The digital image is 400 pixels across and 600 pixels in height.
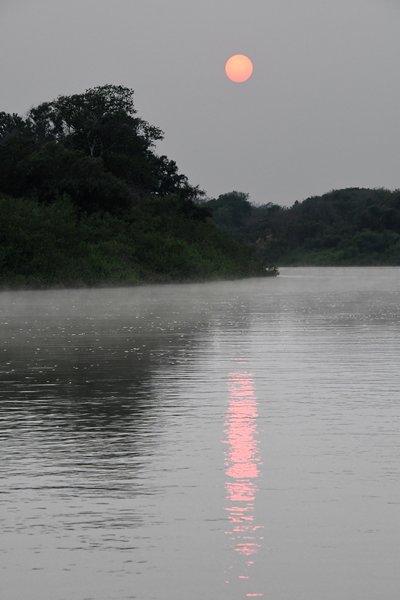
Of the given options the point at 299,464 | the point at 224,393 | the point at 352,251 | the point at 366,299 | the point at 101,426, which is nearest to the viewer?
the point at 299,464

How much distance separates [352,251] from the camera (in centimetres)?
19638

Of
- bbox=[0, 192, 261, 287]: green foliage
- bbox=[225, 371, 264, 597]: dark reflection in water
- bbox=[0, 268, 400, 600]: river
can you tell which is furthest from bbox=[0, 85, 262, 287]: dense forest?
bbox=[225, 371, 264, 597]: dark reflection in water

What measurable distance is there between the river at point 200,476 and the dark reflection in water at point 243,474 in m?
0.02

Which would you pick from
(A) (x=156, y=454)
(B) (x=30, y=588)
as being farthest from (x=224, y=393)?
(B) (x=30, y=588)

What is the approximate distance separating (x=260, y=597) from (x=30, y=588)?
125 centimetres

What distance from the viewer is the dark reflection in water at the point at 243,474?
29.1 feet

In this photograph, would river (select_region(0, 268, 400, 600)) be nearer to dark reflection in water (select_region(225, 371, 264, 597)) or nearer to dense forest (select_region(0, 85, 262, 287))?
dark reflection in water (select_region(225, 371, 264, 597))

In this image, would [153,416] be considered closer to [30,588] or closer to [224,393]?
[224,393]

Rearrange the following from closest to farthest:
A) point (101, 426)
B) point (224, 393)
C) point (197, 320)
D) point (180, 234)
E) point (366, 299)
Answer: point (101, 426) → point (224, 393) → point (197, 320) → point (366, 299) → point (180, 234)

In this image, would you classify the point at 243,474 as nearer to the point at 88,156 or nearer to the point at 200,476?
the point at 200,476

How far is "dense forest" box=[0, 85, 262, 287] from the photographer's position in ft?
251

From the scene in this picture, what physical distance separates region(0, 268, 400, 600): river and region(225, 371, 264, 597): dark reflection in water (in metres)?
0.02

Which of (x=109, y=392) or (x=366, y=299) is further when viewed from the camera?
(x=366, y=299)

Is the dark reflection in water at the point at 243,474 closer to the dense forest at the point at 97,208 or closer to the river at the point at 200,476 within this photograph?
the river at the point at 200,476
